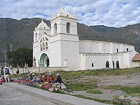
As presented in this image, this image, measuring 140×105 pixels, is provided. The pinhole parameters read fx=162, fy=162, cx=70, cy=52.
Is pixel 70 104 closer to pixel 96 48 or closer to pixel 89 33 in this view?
pixel 96 48

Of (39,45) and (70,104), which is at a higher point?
(39,45)

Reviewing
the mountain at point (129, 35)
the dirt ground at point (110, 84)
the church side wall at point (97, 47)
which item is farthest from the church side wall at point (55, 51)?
the mountain at point (129, 35)

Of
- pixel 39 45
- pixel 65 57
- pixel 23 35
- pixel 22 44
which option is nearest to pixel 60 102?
pixel 65 57

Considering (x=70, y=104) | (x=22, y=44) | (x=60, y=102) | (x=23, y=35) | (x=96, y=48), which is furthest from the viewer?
(x=23, y=35)

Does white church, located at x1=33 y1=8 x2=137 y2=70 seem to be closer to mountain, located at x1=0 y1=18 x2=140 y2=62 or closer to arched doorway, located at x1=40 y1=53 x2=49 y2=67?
arched doorway, located at x1=40 y1=53 x2=49 y2=67

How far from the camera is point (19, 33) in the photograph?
95.9 meters

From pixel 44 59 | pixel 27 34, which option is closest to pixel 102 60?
pixel 44 59

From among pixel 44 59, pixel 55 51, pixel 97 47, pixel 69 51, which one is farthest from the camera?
pixel 97 47

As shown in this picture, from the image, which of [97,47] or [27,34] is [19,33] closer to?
[27,34]

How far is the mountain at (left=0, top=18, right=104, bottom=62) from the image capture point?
3177 inches

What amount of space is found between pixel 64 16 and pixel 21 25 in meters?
Result: 85.9

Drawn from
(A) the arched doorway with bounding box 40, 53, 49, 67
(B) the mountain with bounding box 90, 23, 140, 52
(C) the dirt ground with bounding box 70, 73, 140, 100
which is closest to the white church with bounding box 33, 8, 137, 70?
(A) the arched doorway with bounding box 40, 53, 49, 67

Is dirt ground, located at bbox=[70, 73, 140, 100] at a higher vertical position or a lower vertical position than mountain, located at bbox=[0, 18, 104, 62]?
lower

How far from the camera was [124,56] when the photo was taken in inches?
1398
